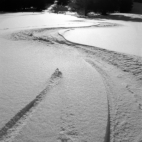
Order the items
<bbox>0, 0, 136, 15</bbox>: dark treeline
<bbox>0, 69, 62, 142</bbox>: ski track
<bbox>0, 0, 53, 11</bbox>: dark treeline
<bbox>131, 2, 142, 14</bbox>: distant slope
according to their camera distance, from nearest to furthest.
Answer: <bbox>0, 69, 62, 142</bbox>: ski track → <bbox>0, 0, 136, 15</bbox>: dark treeline → <bbox>0, 0, 53, 11</bbox>: dark treeline → <bbox>131, 2, 142, 14</bbox>: distant slope

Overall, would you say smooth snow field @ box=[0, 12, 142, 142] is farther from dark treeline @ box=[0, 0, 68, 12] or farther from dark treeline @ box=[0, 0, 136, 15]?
dark treeline @ box=[0, 0, 68, 12]

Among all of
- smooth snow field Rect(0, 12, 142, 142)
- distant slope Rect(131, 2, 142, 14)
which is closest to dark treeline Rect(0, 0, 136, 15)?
distant slope Rect(131, 2, 142, 14)

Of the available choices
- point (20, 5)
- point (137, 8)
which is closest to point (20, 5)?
point (20, 5)

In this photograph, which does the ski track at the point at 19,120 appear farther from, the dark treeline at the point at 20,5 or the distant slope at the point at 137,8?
the distant slope at the point at 137,8

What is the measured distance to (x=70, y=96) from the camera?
1.60m

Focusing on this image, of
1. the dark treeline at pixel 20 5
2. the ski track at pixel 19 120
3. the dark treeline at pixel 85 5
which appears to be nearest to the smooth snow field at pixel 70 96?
the ski track at pixel 19 120

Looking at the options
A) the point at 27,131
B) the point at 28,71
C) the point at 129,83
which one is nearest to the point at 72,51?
the point at 28,71

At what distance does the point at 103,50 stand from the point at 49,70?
140 centimetres

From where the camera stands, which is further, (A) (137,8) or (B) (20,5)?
(A) (137,8)

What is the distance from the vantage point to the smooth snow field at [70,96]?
1.18 metres

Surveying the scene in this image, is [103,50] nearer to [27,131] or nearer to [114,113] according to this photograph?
[114,113]

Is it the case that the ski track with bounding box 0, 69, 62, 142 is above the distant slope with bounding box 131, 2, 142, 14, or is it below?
below

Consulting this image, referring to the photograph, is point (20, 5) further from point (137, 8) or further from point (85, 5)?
point (137, 8)

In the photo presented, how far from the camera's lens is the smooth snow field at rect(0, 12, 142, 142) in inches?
46.3
